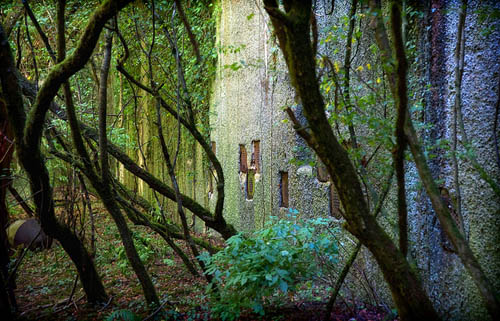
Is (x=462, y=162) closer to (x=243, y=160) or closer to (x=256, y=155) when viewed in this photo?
(x=256, y=155)

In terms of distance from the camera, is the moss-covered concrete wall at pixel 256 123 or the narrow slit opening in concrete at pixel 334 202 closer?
the narrow slit opening in concrete at pixel 334 202

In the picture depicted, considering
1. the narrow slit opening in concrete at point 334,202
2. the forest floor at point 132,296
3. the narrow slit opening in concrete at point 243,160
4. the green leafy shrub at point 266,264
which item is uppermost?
the narrow slit opening in concrete at point 243,160

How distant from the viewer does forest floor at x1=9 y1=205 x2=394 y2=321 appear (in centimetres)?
373

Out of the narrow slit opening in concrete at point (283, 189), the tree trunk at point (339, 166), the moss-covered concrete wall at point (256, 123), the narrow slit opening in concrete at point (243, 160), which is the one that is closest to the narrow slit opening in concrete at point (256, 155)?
the moss-covered concrete wall at point (256, 123)

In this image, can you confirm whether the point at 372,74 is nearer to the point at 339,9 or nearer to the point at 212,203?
the point at 339,9

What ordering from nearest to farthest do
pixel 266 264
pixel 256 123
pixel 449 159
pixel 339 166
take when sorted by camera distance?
pixel 339 166 → pixel 449 159 → pixel 266 264 → pixel 256 123

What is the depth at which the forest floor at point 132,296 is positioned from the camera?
3732 millimetres

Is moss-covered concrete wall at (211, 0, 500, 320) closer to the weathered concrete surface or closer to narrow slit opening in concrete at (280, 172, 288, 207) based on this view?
the weathered concrete surface

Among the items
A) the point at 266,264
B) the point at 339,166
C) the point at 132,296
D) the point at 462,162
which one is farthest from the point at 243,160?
the point at 339,166

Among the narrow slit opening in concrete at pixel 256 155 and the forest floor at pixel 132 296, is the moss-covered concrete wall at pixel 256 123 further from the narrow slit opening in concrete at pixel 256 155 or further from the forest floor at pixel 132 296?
the forest floor at pixel 132 296

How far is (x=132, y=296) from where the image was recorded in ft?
18.6

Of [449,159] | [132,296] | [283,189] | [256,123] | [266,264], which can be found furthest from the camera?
[256,123]

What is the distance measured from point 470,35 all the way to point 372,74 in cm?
108

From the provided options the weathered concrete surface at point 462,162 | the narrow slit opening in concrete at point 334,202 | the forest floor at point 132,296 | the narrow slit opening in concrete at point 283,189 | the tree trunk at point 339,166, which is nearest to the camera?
the tree trunk at point 339,166
